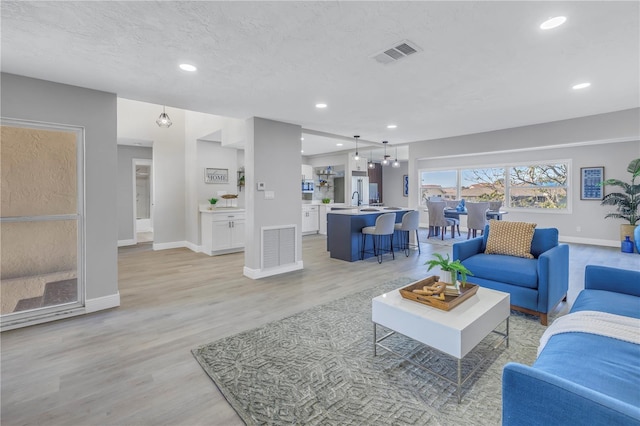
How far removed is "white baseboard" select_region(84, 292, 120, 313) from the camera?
316 cm

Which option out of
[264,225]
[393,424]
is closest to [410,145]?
[264,225]

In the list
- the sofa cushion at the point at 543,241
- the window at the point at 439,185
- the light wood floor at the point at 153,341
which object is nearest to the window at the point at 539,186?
the window at the point at 439,185

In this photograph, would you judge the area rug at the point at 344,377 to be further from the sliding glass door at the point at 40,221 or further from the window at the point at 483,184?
the window at the point at 483,184

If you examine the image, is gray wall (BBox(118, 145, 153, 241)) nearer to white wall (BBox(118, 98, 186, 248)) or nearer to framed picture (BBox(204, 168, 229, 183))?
white wall (BBox(118, 98, 186, 248))

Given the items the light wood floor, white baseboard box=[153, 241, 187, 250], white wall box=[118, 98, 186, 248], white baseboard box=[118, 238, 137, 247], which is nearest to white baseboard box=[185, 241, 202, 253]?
white baseboard box=[153, 241, 187, 250]

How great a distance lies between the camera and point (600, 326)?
1671 mm

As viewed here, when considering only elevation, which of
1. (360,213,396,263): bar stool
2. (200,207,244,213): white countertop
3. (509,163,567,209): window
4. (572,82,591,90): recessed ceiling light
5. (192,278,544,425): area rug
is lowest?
(192,278,544,425): area rug

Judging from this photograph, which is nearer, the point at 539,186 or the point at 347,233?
the point at 347,233

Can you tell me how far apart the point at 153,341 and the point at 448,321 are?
94.7 inches

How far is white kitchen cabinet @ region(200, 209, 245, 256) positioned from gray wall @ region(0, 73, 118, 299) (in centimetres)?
263

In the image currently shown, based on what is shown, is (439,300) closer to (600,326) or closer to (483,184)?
(600,326)

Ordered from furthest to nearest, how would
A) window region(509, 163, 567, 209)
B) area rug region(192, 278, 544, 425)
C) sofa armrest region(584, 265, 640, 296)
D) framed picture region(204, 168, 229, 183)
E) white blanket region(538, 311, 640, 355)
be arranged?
window region(509, 163, 567, 209)
framed picture region(204, 168, 229, 183)
sofa armrest region(584, 265, 640, 296)
area rug region(192, 278, 544, 425)
white blanket region(538, 311, 640, 355)

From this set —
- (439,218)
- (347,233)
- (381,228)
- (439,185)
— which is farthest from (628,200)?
(347,233)

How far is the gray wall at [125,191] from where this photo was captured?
6914 mm
